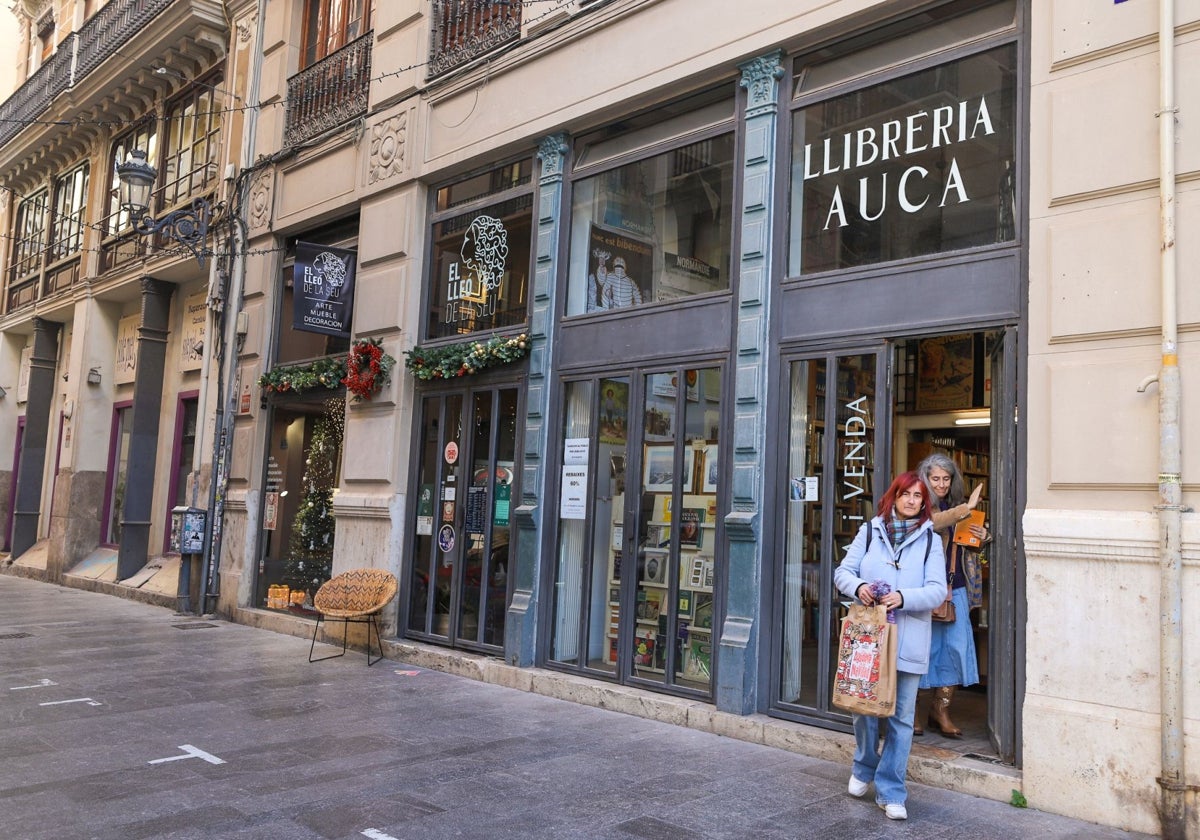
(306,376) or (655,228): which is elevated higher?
(655,228)

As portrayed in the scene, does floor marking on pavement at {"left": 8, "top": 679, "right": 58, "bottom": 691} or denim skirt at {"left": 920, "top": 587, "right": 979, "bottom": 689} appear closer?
denim skirt at {"left": 920, "top": 587, "right": 979, "bottom": 689}

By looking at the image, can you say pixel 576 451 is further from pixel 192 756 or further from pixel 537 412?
pixel 192 756

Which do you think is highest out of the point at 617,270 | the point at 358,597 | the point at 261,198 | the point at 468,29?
the point at 468,29

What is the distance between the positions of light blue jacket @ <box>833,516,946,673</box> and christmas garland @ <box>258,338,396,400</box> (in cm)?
659

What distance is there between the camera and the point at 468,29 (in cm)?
1060

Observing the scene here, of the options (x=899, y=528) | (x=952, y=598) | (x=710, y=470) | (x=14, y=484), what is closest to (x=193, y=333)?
(x=14, y=484)

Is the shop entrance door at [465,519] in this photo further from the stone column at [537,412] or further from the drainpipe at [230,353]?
the drainpipe at [230,353]

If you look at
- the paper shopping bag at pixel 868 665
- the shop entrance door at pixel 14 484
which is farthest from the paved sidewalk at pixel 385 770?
the shop entrance door at pixel 14 484

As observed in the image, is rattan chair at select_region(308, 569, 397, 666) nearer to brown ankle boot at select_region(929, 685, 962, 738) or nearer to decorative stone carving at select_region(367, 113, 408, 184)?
decorative stone carving at select_region(367, 113, 408, 184)

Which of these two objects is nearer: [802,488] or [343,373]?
[802,488]

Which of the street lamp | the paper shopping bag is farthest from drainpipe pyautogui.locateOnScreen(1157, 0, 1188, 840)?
the street lamp

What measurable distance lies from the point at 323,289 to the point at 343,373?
0.98 meters

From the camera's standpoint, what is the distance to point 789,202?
7590mm

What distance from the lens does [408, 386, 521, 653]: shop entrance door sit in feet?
31.5
